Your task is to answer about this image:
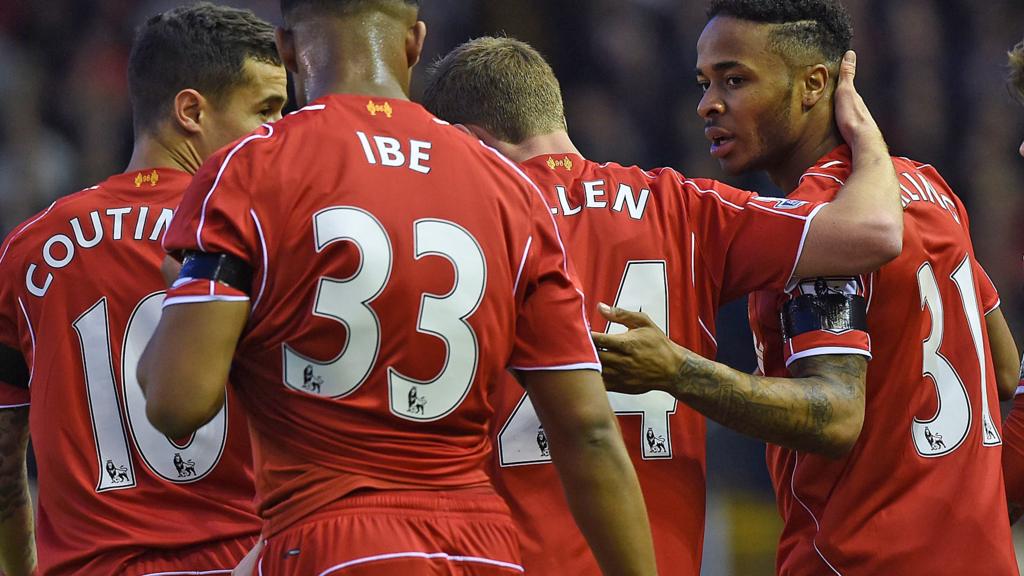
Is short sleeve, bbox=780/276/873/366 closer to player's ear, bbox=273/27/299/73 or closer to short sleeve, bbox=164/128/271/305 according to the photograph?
player's ear, bbox=273/27/299/73

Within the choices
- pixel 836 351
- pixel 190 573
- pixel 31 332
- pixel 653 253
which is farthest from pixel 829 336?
pixel 31 332

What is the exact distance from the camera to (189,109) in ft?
14.2

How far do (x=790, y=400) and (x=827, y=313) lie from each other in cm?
28

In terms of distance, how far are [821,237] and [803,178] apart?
1.27ft

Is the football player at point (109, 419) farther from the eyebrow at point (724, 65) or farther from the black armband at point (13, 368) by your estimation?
the eyebrow at point (724, 65)

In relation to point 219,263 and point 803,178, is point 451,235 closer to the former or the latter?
point 219,263

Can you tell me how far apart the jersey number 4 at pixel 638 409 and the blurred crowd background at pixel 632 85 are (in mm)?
5818

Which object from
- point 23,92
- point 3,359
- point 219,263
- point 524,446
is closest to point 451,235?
point 219,263

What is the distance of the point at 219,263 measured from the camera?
279 cm

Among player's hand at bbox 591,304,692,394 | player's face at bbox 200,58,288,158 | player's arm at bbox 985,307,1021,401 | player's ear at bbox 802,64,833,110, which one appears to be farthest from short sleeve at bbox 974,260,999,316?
player's face at bbox 200,58,288,158

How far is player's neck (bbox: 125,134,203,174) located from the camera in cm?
422

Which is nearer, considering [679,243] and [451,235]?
[451,235]

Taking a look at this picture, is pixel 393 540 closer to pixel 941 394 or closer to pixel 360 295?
pixel 360 295

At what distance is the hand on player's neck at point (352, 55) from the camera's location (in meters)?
3.12
